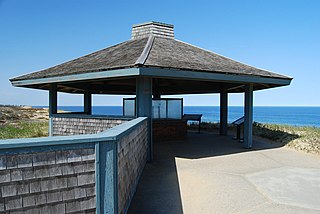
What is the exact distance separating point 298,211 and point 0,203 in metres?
4.21

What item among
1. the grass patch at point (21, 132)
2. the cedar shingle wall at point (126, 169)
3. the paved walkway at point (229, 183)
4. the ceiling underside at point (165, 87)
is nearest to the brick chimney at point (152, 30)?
the ceiling underside at point (165, 87)

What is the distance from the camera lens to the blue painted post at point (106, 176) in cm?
264

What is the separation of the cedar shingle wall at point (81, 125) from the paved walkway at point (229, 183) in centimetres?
188

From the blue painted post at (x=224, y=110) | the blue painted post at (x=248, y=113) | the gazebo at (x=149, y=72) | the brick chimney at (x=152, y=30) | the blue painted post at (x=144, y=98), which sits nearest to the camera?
the gazebo at (x=149, y=72)

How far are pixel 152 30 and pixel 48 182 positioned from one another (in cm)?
1045

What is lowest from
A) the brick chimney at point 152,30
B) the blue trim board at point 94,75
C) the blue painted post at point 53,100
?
the blue painted post at point 53,100

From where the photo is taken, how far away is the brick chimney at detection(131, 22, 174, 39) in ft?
38.9

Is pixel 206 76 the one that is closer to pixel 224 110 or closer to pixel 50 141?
pixel 50 141

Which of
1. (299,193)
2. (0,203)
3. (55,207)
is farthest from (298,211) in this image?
(0,203)

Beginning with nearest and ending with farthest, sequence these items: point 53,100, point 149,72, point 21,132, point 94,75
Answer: point 149,72 → point 94,75 → point 53,100 → point 21,132

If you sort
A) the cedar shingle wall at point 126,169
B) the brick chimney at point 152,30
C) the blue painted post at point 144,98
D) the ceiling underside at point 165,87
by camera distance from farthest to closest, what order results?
the ceiling underside at point 165,87 → the brick chimney at point 152,30 → the blue painted post at point 144,98 → the cedar shingle wall at point 126,169

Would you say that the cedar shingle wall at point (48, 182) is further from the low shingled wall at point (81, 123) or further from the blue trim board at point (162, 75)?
the low shingled wall at point (81, 123)

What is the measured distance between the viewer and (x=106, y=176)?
2.69 m

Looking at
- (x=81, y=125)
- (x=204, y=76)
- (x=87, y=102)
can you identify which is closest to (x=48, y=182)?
(x=204, y=76)
